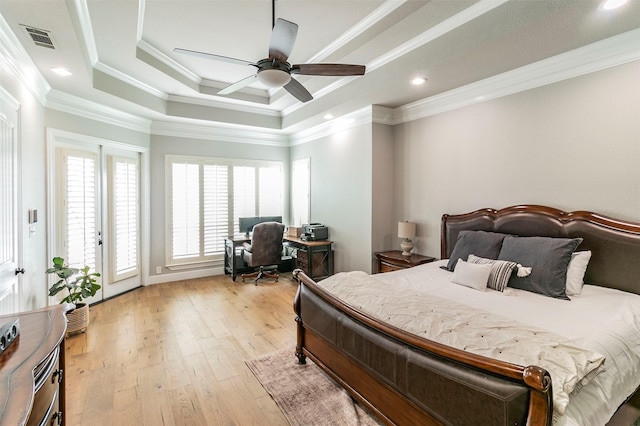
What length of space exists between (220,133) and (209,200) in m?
1.25

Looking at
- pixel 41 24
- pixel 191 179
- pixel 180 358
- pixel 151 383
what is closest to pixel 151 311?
pixel 180 358

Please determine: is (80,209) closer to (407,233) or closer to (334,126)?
(334,126)

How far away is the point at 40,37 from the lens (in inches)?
94.0

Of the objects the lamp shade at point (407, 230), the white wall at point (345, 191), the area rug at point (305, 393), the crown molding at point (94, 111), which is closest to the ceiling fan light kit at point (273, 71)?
the white wall at point (345, 191)

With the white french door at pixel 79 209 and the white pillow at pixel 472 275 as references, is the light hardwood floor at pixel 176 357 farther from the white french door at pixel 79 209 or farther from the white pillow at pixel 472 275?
the white pillow at pixel 472 275

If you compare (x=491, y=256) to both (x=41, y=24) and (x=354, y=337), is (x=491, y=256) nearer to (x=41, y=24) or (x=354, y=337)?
(x=354, y=337)

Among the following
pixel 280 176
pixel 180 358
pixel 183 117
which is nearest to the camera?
pixel 180 358

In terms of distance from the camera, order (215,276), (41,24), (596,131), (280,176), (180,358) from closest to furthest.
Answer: (41,24) < (596,131) < (180,358) < (215,276) < (280,176)

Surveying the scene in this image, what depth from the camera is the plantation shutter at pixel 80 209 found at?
12.8 feet

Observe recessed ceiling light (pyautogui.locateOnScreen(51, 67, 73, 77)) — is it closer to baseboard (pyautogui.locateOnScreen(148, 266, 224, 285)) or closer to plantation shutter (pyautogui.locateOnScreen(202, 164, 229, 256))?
plantation shutter (pyautogui.locateOnScreen(202, 164, 229, 256))

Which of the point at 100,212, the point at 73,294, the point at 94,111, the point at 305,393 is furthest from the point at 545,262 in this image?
the point at 94,111

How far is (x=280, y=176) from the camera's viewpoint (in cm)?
648

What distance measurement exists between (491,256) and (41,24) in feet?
13.4

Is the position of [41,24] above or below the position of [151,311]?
above
